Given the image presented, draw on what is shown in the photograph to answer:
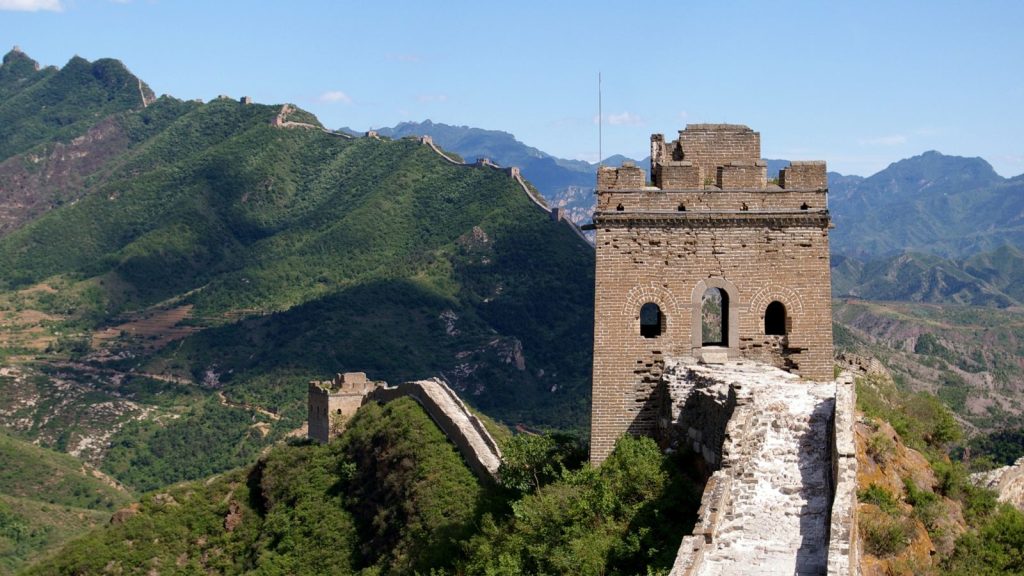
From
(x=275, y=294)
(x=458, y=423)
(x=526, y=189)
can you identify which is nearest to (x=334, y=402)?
(x=458, y=423)

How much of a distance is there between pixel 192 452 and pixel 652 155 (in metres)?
85.7

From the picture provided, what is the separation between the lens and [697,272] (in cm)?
2256

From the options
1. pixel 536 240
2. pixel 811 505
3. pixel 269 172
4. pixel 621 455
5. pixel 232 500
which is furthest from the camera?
pixel 269 172

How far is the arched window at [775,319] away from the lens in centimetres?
2295

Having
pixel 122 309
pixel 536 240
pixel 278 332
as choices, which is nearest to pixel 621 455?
pixel 278 332

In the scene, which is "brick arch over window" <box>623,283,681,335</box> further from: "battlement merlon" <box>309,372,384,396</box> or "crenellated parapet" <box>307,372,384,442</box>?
"battlement merlon" <box>309,372,384,396</box>

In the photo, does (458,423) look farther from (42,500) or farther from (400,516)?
(42,500)

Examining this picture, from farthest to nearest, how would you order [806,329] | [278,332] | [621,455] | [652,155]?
[278,332]
[652,155]
[806,329]
[621,455]

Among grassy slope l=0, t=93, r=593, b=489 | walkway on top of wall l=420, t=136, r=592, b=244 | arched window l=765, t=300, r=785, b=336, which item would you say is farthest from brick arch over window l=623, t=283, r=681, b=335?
walkway on top of wall l=420, t=136, r=592, b=244

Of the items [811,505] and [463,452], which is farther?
[463,452]

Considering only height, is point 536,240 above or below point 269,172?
below

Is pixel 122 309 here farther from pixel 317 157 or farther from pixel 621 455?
pixel 621 455

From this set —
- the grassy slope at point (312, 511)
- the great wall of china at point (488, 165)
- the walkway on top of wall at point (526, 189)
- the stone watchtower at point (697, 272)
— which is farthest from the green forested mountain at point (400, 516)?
the walkway on top of wall at point (526, 189)

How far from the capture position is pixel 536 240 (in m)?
144
